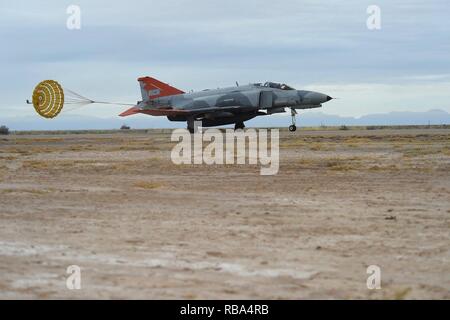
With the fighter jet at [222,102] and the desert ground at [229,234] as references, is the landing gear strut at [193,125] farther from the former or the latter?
the desert ground at [229,234]

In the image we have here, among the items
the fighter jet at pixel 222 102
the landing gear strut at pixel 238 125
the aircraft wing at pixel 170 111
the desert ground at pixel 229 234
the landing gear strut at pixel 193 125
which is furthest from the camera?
the landing gear strut at pixel 238 125

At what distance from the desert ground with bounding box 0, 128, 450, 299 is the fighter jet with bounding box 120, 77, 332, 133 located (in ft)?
90.0

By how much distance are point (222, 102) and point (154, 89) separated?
734 cm

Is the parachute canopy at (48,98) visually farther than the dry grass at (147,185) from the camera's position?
Yes

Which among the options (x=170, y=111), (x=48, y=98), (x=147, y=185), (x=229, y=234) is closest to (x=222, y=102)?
(x=170, y=111)

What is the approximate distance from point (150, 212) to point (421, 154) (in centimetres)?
1642

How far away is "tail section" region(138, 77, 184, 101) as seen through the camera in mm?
54250

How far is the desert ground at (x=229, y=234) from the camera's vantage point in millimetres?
7449

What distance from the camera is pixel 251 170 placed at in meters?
21.8

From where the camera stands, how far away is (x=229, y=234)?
1039cm

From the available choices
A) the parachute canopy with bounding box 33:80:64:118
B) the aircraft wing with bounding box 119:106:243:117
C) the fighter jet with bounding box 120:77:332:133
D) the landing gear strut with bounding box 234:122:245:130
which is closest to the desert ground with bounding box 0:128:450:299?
the parachute canopy with bounding box 33:80:64:118

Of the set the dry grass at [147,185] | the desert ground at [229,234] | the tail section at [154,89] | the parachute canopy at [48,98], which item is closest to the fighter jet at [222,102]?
the tail section at [154,89]

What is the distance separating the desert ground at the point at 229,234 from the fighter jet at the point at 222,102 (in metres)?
27.4

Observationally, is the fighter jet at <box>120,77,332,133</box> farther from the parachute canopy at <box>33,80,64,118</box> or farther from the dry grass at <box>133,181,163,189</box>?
the dry grass at <box>133,181,163,189</box>
